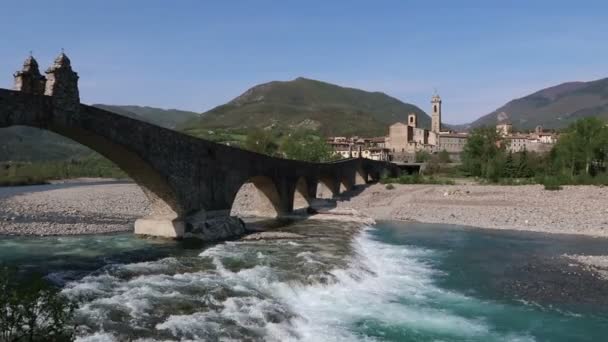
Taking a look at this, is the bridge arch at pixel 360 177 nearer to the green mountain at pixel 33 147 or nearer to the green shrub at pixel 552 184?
the green shrub at pixel 552 184

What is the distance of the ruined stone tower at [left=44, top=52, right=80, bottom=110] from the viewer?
1639 centimetres

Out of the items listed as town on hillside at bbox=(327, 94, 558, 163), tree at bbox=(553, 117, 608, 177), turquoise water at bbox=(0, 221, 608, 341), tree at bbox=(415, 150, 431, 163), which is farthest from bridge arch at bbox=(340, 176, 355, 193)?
town on hillside at bbox=(327, 94, 558, 163)

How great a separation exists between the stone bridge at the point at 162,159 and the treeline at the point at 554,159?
129 ft

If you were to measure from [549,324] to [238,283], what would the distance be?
8331 millimetres

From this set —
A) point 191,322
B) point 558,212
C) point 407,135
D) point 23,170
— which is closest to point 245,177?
point 191,322

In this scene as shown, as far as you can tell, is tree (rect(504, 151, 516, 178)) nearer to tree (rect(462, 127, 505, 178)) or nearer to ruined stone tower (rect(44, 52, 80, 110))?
tree (rect(462, 127, 505, 178))

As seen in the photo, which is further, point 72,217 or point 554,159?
point 554,159

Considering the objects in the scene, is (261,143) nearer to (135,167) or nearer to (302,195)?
(302,195)

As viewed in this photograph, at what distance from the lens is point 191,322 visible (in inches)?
423

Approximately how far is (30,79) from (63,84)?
40.1 inches

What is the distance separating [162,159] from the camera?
21.3 meters

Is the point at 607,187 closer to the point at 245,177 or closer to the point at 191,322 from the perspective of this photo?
the point at 245,177

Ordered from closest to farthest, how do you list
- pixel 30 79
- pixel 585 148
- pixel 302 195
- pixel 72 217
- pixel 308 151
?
pixel 30 79 → pixel 72 217 → pixel 302 195 → pixel 585 148 → pixel 308 151

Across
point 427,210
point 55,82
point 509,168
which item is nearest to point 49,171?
point 427,210
